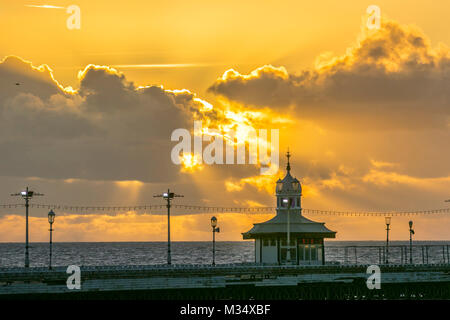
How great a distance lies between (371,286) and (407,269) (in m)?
5.20

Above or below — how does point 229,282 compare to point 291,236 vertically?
below

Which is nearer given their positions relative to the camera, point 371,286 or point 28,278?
point 28,278

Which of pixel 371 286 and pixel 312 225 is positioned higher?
pixel 312 225

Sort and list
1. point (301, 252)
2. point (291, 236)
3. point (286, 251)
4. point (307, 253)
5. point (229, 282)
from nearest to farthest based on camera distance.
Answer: point (229, 282) < point (291, 236) < point (286, 251) < point (301, 252) < point (307, 253)

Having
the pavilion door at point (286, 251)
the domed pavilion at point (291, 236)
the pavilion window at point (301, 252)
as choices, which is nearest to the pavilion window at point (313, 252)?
the domed pavilion at point (291, 236)

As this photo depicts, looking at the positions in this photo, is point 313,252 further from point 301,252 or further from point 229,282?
point 229,282

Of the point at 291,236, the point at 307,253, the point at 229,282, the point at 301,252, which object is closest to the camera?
the point at 229,282

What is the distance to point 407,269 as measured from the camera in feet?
312

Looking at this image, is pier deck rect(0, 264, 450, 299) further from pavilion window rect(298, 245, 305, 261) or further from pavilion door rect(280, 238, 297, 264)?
pavilion door rect(280, 238, 297, 264)

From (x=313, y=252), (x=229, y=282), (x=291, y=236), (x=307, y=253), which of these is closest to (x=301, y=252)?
(x=307, y=253)

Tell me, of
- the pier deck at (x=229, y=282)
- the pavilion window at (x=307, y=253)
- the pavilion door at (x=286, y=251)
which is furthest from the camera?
the pavilion window at (x=307, y=253)

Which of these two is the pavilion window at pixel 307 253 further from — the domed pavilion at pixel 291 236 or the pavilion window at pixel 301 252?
the pavilion window at pixel 301 252
